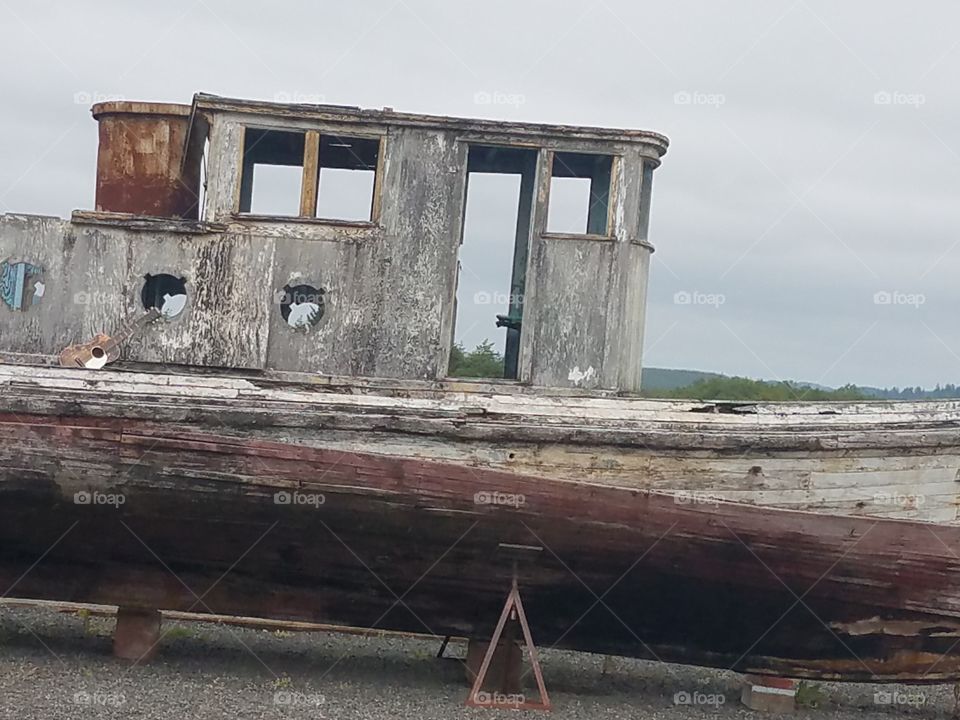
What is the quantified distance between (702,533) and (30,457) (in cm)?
493

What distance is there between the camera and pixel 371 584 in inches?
377

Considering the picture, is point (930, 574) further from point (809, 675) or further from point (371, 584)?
point (371, 584)

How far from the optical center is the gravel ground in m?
8.41

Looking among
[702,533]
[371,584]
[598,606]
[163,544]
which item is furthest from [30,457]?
[702,533]
